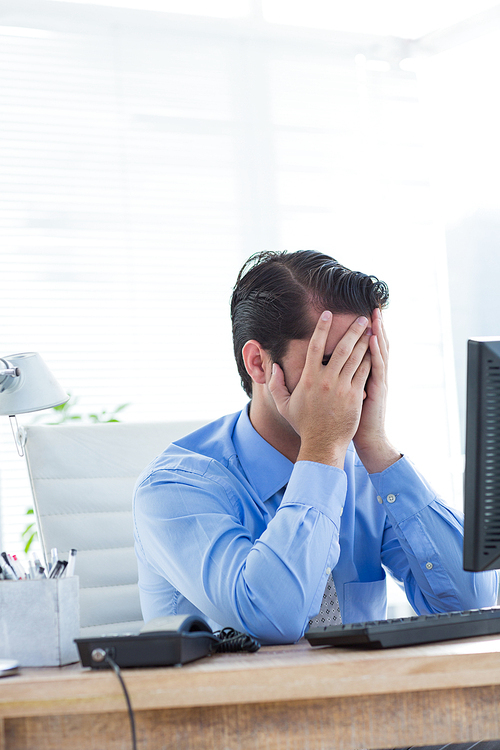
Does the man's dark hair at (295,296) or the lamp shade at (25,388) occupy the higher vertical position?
the man's dark hair at (295,296)

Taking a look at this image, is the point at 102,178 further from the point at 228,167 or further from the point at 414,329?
the point at 414,329

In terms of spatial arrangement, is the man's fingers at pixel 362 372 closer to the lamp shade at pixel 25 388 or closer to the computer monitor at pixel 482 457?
the computer monitor at pixel 482 457

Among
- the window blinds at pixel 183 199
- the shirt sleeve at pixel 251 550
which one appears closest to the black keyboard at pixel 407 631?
the shirt sleeve at pixel 251 550

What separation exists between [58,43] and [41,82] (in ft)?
0.56

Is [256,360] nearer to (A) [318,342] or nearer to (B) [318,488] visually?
(A) [318,342]

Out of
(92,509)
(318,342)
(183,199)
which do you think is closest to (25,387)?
(92,509)

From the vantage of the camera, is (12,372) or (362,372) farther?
(12,372)

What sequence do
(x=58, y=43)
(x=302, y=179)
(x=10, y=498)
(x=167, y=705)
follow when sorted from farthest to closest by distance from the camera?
(x=302, y=179) < (x=58, y=43) < (x=10, y=498) < (x=167, y=705)

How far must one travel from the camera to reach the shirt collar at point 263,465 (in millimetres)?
1154

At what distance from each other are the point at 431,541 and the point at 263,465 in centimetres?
30

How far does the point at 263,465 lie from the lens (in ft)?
3.84

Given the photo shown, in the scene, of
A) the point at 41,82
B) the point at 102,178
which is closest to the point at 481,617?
the point at 102,178

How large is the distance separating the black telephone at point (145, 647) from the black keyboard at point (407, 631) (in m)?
0.14

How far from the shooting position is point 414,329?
9.79ft
